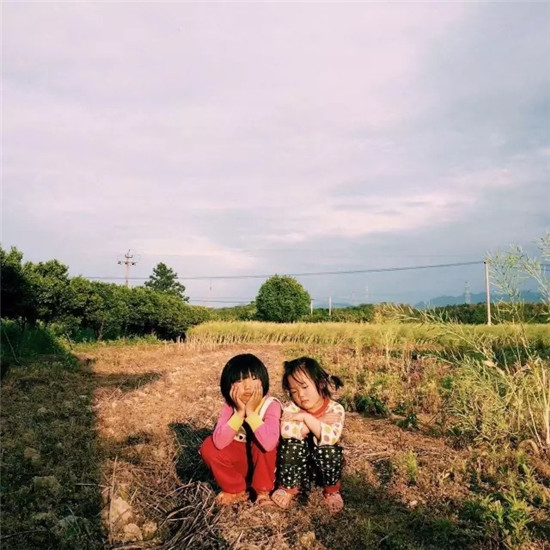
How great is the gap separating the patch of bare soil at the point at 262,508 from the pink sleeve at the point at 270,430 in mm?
373

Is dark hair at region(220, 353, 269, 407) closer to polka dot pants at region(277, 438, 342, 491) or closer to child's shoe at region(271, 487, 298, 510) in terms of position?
polka dot pants at region(277, 438, 342, 491)

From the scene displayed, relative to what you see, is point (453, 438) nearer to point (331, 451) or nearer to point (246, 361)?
point (331, 451)

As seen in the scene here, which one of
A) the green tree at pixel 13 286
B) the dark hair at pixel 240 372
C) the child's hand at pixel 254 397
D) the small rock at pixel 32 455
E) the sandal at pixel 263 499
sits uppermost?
the green tree at pixel 13 286

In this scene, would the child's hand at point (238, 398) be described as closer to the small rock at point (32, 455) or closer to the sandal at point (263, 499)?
the sandal at point (263, 499)

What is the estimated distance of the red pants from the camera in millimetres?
2945

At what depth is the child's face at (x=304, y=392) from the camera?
294 cm

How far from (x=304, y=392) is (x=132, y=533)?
109 centimetres

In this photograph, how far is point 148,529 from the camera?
2.66 meters

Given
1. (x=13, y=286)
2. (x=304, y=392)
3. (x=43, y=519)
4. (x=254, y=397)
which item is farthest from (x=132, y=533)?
(x=13, y=286)

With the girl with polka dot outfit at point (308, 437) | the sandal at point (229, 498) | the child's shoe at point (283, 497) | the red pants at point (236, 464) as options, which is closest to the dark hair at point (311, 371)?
the girl with polka dot outfit at point (308, 437)

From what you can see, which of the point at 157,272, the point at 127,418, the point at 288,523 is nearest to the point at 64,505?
the point at 288,523

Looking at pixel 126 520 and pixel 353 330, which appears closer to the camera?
pixel 126 520

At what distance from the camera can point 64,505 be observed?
9.52 ft

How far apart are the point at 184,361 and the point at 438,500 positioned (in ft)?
24.6
